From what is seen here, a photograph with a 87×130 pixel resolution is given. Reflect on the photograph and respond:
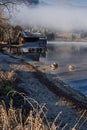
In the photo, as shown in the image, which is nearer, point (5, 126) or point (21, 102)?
point (5, 126)

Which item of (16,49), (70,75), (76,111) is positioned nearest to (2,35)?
(16,49)

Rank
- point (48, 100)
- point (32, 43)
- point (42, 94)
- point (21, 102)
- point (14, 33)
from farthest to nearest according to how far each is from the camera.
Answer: point (14, 33) → point (32, 43) → point (42, 94) → point (48, 100) → point (21, 102)

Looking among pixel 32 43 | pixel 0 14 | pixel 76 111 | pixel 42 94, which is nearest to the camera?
pixel 76 111

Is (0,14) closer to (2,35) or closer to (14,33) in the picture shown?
(2,35)

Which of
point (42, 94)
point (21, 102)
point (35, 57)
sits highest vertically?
point (21, 102)

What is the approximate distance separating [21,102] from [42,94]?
665 cm

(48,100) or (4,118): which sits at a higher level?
(4,118)

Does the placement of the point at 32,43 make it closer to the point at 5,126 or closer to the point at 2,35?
the point at 2,35

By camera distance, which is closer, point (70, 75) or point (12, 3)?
point (70, 75)

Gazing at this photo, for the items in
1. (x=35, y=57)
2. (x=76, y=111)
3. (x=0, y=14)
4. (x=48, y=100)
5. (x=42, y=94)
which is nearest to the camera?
(x=76, y=111)

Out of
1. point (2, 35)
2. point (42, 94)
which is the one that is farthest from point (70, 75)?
point (2, 35)

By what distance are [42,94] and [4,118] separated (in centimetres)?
1552

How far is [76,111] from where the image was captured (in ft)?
63.2

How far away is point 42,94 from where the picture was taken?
76.9 feet
